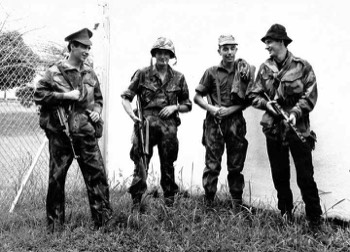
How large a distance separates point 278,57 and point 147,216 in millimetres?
2223

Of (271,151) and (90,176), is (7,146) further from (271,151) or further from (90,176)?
(271,151)

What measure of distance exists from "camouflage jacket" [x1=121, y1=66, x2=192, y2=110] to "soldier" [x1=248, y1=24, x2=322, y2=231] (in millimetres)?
938

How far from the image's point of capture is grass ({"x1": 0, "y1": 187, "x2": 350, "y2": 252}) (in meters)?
4.71

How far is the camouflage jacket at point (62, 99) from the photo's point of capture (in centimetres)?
471

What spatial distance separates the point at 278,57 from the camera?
4.97 m

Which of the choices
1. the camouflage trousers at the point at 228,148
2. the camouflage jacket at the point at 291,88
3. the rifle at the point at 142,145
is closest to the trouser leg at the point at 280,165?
the camouflage jacket at the point at 291,88

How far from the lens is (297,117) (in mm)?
4707

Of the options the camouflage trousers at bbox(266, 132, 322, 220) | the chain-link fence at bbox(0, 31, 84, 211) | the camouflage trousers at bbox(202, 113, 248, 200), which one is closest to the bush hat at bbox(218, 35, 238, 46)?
the camouflage trousers at bbox(202, 113, 248, 200)

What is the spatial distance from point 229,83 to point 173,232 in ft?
5.86

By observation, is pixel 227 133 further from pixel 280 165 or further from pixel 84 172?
pixel 84 172

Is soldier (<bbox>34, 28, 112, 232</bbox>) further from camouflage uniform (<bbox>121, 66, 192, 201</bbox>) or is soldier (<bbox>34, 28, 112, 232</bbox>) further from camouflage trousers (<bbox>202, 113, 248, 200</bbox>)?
camouflage trousers (<bbox>202, 113, 248, 200</bbox>)

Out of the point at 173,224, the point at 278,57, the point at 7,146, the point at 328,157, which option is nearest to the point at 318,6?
the point at 278,57

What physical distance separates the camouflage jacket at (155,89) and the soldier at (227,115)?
263 mm

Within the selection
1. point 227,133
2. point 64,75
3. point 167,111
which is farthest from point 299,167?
point 64,75
